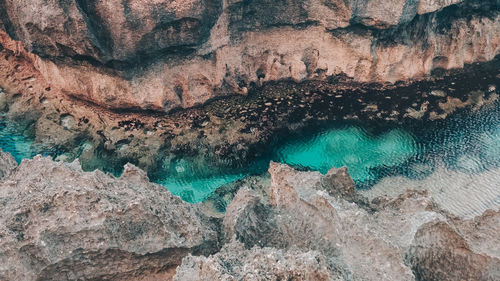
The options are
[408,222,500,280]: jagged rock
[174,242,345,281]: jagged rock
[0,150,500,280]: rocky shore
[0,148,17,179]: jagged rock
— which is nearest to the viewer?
[174,242,345,281]: jagged rock

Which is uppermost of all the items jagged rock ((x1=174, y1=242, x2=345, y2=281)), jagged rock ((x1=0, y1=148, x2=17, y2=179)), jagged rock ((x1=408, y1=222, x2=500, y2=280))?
jagged rock ((x1=174, y1=242, x2=345, y2=281))

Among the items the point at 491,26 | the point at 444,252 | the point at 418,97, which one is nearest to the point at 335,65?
the point at 418,97

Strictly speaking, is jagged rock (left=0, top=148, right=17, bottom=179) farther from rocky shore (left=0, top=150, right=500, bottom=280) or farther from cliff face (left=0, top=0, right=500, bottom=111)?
cliff face (left=0, top=0, right=500, bottom=111)

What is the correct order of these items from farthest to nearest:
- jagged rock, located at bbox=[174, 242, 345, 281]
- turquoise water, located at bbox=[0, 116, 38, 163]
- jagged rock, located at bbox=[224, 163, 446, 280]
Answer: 1. turquoise water, located at bbox=[0, 116, 38, 163]
2. jagged rock, located at bbox=[224, 163, 446, 280]
3. jagged rock, located at bbox=[174, 242, 345, 281]

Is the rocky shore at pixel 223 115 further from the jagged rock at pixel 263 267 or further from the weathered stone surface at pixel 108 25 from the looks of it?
the jagged rock at pixel 263 267

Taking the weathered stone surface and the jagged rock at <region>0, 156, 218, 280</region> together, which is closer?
the jagged rock at <region>0, 156, 218, 280</region>

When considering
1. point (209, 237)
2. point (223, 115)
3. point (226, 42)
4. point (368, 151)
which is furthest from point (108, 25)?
point (368, 151)

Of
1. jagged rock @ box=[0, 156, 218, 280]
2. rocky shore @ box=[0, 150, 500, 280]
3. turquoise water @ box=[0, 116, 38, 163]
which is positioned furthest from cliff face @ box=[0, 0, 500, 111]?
jagged rock @ box=[0, 156, 218, 280]
